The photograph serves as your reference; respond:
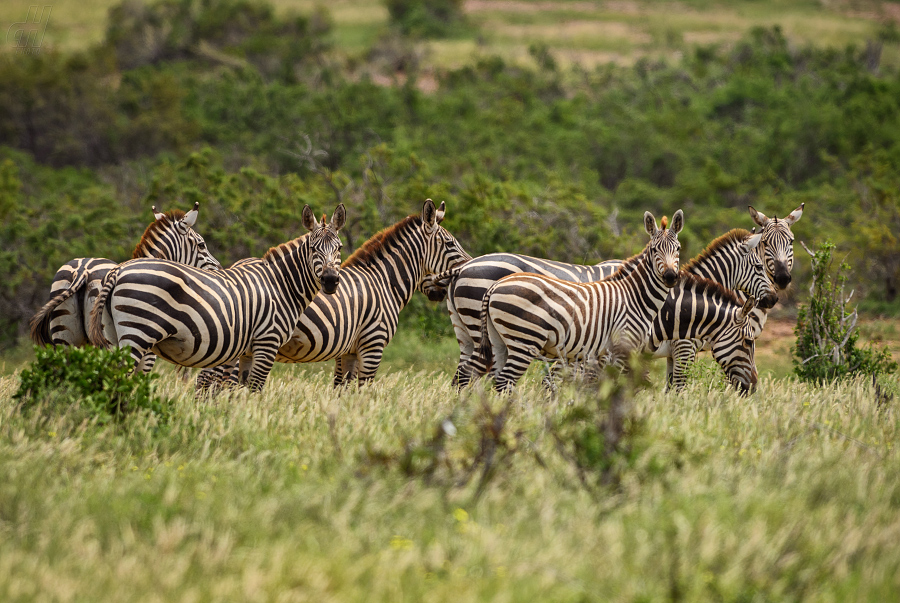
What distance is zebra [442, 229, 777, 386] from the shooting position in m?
8.84

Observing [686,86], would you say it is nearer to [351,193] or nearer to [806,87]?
[806,87]

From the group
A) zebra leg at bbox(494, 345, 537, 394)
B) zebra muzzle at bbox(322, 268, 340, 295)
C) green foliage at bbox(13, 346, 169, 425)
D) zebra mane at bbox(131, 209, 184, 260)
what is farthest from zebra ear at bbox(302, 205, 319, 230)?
green foliage at bbox(13, 346, 169, 425)

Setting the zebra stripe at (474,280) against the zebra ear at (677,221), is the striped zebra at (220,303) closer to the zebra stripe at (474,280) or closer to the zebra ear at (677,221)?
the zebra stripe at (474,280)

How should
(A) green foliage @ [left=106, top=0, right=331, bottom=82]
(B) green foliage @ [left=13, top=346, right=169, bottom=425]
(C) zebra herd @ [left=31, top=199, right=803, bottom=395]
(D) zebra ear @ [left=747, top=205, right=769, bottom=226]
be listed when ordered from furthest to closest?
(A) green foliage @ [left=106, top=0, right=331, bottom=82], (D) zebra ear @ [left=747, top=205, right=769, bottom=226], (C) zebra herd @ [left=31, top=199, right=803, bottom=395], (B) green foliage @ [left=13, top=346, right=169, bottom=425]

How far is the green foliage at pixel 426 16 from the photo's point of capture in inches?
1993

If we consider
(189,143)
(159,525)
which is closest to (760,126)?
(189,143)

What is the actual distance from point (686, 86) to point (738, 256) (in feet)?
99.0

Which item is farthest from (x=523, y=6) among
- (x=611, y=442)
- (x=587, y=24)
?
(x=611, y=442)

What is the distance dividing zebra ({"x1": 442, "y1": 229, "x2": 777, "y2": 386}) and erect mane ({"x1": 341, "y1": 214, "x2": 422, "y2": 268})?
2.31ft

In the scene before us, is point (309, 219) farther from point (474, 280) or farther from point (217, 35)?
point (217, 35)

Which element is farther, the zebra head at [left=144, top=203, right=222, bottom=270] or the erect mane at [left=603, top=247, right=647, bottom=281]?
the zebra head at [left=144, top=203, right=222, bottom=270]

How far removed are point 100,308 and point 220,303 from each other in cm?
92

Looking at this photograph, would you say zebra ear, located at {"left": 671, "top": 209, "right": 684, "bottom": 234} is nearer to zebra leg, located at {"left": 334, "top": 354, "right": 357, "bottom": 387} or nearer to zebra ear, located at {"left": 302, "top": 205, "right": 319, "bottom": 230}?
zebra ear, located at {"left": 302, "top": 205, "right": 319, "bottom": 230}

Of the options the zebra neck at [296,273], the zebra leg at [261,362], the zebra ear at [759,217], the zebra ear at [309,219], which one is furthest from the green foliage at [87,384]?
the zebra ear at [759,217]
